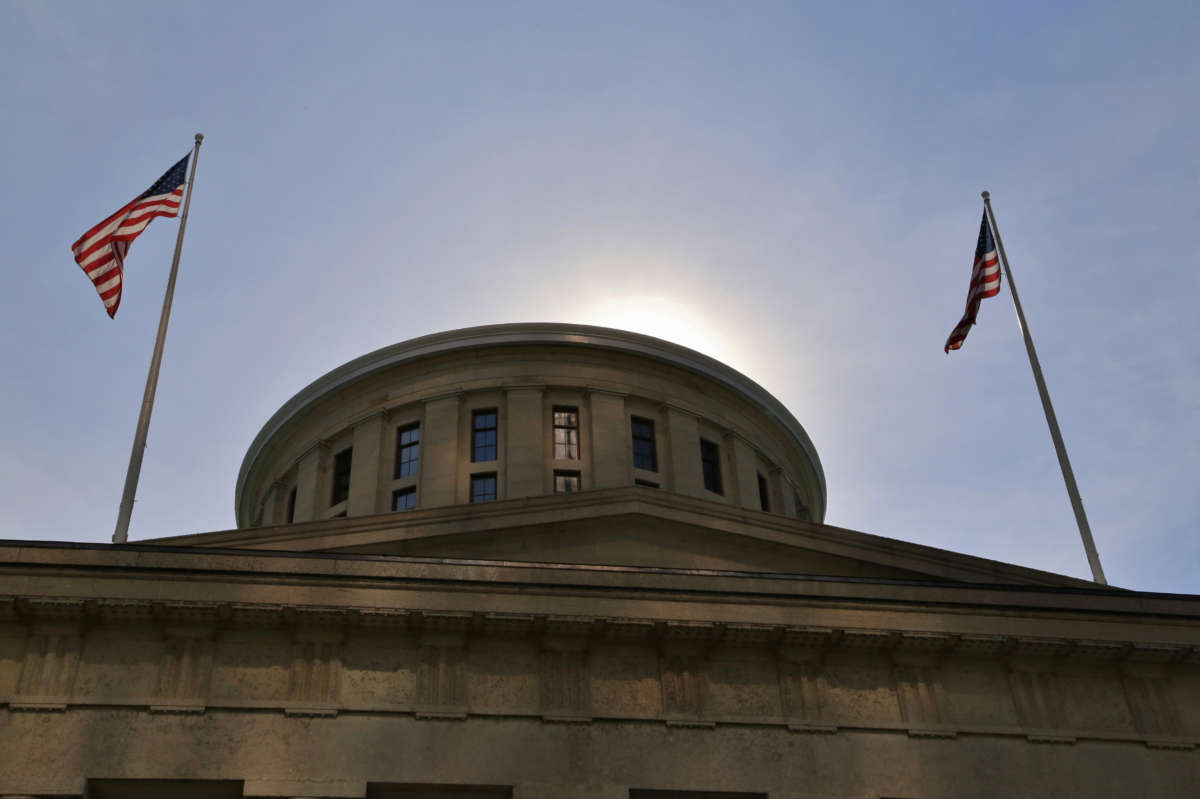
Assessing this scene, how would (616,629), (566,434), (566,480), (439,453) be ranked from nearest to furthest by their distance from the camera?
(616,629) → (566,480) → (439,453) → (566,434)

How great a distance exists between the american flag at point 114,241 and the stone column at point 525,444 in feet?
44.2

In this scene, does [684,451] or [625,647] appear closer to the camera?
[625,647]

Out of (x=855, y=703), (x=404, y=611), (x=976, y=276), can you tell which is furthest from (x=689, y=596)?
(x=976, y=276)

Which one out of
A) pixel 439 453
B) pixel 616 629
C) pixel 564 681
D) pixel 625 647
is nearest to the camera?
pixel 564 681

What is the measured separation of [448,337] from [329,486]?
6.28m

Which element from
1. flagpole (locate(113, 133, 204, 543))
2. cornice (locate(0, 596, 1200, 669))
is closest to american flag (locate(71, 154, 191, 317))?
flagpole (locate(113, 133, 204, 543))

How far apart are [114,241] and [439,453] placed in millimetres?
14171

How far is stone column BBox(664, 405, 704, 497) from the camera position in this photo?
39719 millimetres

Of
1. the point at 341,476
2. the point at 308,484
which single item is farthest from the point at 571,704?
the point at 308,484

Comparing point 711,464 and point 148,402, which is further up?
point 711,464

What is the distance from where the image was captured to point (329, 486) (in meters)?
41.2

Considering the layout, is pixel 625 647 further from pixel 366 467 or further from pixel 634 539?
pixel 366 467

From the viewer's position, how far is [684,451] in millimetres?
40781

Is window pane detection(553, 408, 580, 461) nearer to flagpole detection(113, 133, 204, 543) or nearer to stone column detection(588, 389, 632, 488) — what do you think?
stone column detection(588, 389, 632, 488)
